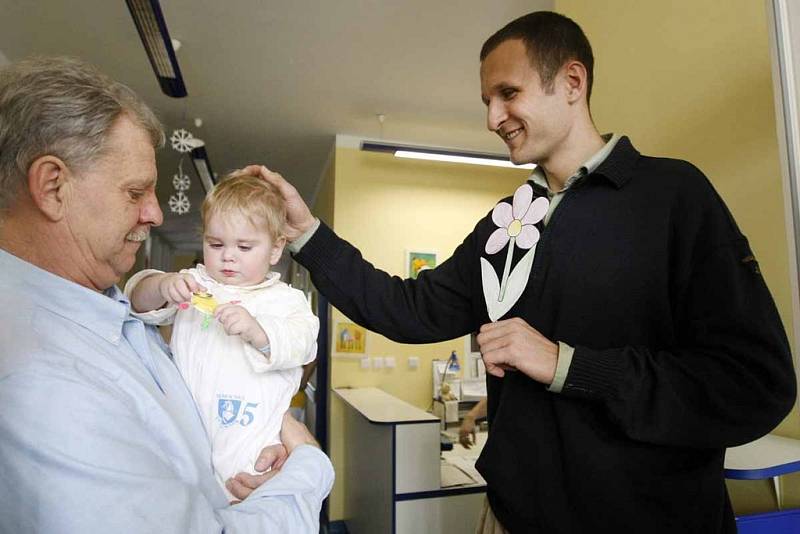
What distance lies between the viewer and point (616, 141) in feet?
4.15

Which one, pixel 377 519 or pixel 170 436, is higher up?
pixel 170 436

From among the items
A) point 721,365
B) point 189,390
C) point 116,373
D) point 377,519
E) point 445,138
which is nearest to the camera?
point 116,373

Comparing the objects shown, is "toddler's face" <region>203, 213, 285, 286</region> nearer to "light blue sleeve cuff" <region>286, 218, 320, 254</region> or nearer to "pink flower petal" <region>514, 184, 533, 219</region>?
→ "light blue sleeve cuff" <region>286, 218, 320, 254</region>

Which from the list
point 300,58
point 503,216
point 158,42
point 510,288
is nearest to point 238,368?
point 510,288

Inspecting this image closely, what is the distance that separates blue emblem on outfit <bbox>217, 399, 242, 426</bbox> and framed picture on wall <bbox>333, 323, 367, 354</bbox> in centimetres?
365

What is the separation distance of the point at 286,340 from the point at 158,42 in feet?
8.63

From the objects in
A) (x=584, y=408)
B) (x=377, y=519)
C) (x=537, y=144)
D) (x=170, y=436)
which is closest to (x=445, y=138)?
(x=377, y=519)

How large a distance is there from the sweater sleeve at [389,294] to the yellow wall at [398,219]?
10.7 ft

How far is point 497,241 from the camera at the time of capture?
137cm

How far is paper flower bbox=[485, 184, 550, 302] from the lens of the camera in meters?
1.29

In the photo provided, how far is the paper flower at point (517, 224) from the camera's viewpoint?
1.29m

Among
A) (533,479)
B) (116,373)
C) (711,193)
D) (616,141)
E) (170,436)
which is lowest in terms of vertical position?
(533,479)

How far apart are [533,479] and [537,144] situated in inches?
33.0

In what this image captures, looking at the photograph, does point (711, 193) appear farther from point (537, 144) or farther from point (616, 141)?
point (537, 144)
